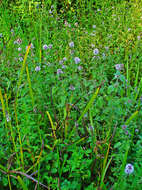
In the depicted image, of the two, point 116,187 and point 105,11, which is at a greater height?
point 105,11

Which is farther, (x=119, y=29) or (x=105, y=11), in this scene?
(x=105, y=11)

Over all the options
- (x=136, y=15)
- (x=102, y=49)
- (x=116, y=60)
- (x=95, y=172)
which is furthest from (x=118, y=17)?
(x=95, y=172)

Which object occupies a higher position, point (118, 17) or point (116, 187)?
point (118, 17)

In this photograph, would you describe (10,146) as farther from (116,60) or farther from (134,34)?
(134,34)

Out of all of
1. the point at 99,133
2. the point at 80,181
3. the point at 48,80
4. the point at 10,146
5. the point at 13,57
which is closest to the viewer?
the point at 80,181

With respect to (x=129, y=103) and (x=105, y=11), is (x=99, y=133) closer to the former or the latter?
(x=129, y=103)

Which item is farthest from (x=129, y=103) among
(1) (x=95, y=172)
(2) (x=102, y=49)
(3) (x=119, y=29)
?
(3) (x=119, y=29)

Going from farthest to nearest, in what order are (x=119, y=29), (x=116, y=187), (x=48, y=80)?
(x=119, y=29)
(x=48, y=80)
(x=116, y=187)

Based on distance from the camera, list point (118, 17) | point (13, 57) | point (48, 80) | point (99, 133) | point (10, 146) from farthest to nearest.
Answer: point (118, 17)
point (13, 57)
point (48, 80)
point (99, 133)
point (10, 146)

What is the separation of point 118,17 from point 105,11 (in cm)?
52

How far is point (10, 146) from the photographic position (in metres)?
1.47

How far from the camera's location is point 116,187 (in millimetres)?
1134

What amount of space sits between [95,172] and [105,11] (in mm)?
3055

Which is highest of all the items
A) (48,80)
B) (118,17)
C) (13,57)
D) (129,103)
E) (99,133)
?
(118,17)
